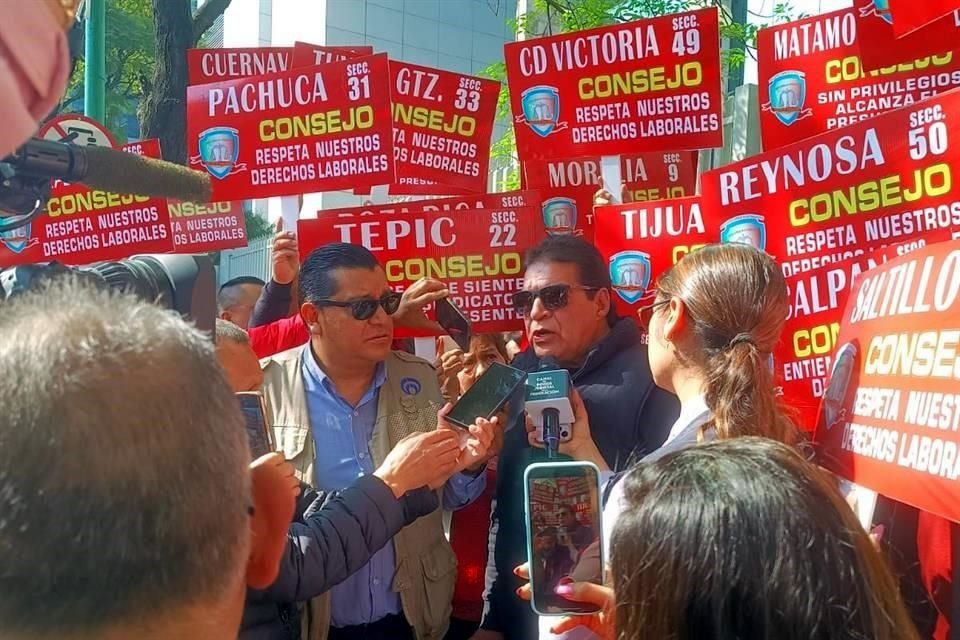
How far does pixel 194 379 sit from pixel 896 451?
146 centimetres

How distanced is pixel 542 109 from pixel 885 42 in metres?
1.64

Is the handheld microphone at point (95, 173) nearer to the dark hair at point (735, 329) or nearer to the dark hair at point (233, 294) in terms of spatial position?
the dark hair at point (735, 329)

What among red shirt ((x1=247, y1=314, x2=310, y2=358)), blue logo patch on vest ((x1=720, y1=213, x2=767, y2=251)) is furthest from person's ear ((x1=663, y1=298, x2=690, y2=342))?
red shirt ((x1=247, y1=314, x2=310, y2=358))

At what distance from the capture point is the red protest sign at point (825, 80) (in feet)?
12.1

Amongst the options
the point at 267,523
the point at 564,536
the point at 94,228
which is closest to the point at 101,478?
the point at 267,523

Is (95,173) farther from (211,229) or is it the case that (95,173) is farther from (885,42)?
(211,229)

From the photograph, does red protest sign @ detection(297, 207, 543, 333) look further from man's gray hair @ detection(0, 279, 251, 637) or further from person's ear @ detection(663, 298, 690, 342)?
man's gray hair @ detection(0, 279, 251, 637)

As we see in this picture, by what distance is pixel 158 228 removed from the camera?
556cm

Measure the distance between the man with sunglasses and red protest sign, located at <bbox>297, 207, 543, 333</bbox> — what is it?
0.68 metres

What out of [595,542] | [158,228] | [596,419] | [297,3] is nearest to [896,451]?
[595,542]

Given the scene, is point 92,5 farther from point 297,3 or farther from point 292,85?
point 297,3

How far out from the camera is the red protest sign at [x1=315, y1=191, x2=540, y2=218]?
409cm

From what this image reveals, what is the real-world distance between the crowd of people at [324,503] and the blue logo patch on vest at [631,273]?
940 mm

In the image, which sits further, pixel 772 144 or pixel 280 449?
pixel 772 144
